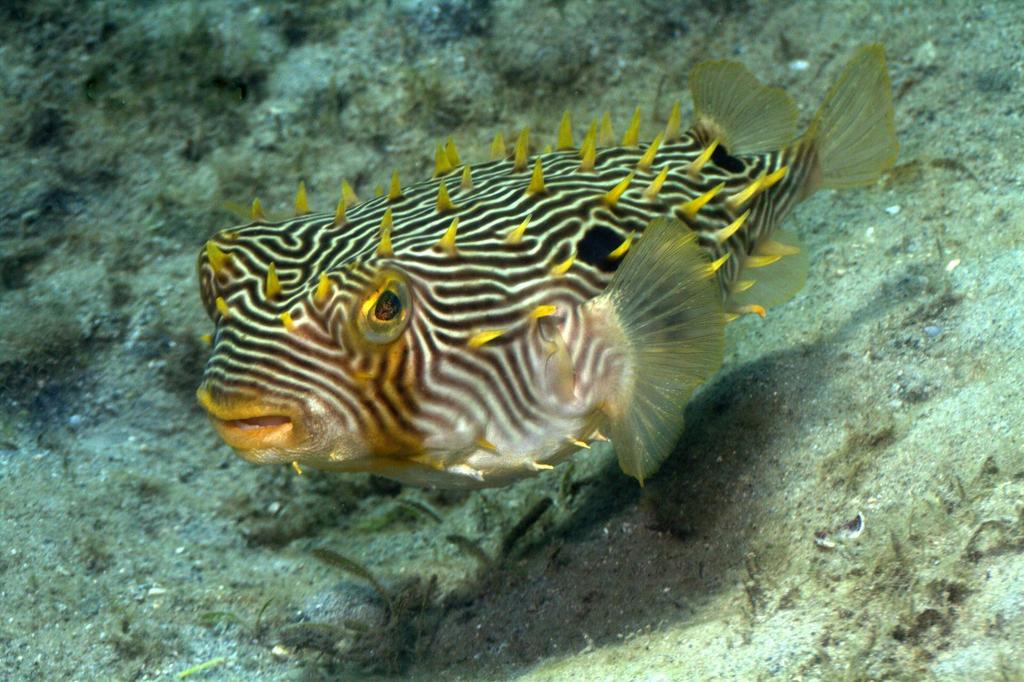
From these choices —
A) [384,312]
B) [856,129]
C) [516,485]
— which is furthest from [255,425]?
[856,129]

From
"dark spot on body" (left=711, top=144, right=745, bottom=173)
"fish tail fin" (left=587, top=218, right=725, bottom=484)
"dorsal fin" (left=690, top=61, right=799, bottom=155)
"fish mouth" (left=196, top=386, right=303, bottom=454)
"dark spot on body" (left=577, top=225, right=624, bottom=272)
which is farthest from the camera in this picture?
"dorsal fin" (left=690, top=61, right=799, bottom=155)

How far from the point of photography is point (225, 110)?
5.57 m

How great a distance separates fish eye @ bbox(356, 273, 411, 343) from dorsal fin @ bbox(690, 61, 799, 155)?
1.76 meters

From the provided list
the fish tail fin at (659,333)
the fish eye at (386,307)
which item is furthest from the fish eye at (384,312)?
the fish tail fin at (659,333)

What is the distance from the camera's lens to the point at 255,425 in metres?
2.18

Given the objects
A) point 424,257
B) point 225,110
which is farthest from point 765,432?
point 225,110

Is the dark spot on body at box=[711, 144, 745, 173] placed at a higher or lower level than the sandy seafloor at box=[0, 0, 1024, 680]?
higher

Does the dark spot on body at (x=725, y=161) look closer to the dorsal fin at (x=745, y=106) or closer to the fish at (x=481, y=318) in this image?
the fish at (x=481, y=318)

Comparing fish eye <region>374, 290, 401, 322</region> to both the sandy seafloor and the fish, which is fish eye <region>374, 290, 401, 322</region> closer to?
the fish

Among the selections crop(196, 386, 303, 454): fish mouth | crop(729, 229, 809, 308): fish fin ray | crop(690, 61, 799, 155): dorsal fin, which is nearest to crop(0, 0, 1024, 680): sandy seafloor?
crop(729, 229, 809, 308): fish fin ray

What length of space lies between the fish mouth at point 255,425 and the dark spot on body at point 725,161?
1.91 metres

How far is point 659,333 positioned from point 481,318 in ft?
1.88

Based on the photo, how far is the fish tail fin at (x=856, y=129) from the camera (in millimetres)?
3420

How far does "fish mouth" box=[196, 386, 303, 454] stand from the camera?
213 cm
